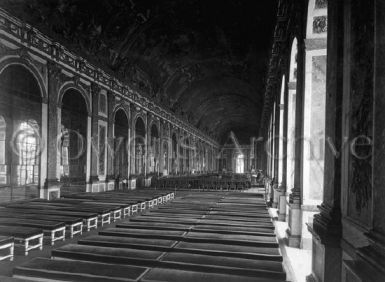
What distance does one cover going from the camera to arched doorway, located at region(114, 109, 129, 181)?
57.7 feet

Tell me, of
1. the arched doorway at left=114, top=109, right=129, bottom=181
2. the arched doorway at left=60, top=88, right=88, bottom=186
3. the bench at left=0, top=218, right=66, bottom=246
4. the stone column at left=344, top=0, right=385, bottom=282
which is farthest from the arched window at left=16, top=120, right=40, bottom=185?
the stone column at left=344, top=0, right=385, bottom=282

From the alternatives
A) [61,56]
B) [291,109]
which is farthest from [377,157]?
[61,56]

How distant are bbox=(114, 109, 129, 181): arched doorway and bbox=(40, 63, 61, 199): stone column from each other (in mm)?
5699

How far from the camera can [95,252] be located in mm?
4418

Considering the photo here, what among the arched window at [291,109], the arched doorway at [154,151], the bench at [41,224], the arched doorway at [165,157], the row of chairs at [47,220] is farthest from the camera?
the arched doorway at [165,157]

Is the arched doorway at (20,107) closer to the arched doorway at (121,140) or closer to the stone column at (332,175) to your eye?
the arched doorway at (121,140)

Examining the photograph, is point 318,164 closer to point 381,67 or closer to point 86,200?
point 381,67

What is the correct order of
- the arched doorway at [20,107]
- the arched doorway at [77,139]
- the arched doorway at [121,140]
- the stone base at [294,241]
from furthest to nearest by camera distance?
the arched doorway at [121,140] < the arched doorway at [77,139] < the arched doorway at [20,107] < the stone base at [294,241]

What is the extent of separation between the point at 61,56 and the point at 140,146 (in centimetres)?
890

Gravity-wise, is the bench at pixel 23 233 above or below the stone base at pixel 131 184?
above

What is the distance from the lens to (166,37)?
1678 centimetres

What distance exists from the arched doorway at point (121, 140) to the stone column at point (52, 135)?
224 inches

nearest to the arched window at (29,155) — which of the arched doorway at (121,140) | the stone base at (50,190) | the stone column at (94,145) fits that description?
the stone base at (50,190)

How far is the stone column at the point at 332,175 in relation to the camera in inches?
139
